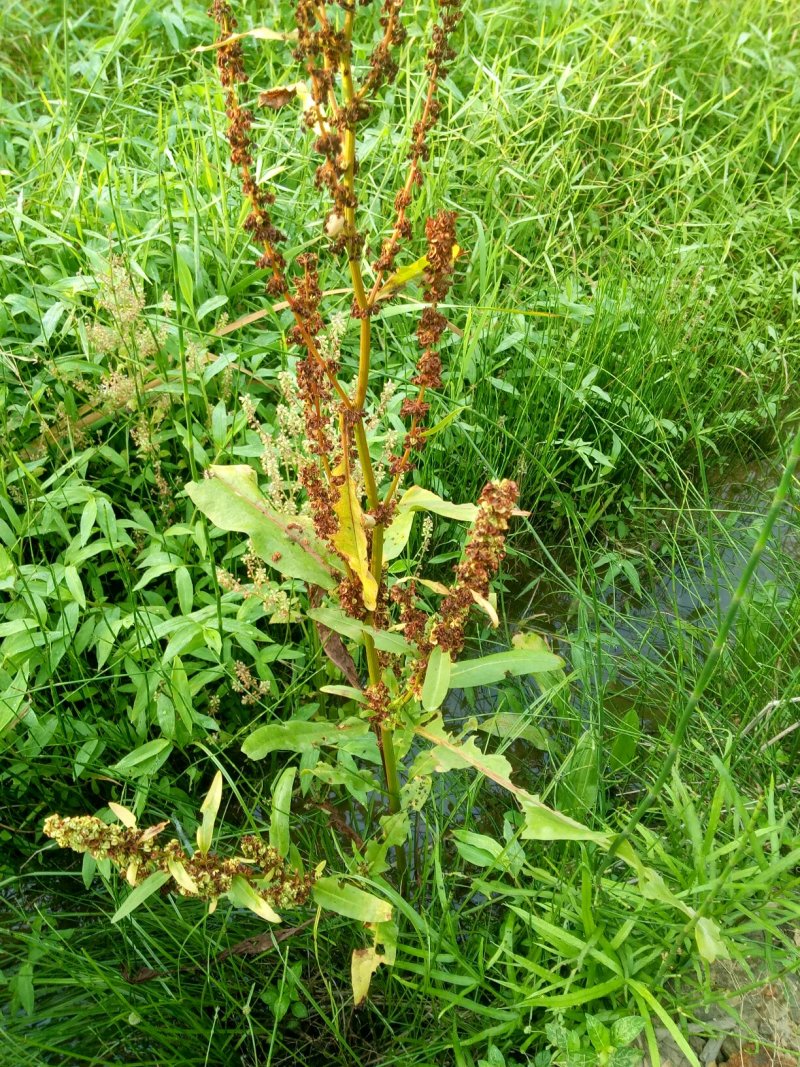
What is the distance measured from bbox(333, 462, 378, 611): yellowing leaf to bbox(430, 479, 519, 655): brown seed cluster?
13cm

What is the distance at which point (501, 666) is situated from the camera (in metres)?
1.64

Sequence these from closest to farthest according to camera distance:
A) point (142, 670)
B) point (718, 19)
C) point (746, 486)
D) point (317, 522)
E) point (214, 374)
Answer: point (317, 522) < point (142, 670) < point (214, 374) < point (746, 486) < point (718, 19)

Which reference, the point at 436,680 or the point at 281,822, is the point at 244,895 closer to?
the point at 281,822

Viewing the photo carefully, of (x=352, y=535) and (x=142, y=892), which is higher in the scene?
(x=352, y=535)

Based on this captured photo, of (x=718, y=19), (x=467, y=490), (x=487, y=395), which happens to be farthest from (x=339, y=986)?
(x=718, y=19)

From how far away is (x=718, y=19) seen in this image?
3.98 metres

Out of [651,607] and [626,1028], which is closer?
[626,1028]

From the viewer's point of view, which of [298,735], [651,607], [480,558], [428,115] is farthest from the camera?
[651,607]

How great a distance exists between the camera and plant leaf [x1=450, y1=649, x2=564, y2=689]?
1.62 meters

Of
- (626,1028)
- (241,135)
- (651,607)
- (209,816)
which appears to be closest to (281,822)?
(209,816)

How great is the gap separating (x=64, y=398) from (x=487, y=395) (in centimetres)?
116

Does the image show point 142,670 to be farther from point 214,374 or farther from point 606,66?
point 606,66

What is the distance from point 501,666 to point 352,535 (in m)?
0.38

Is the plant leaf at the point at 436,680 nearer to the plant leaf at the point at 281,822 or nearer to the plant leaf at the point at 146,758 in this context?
the plant leaf at the point at 281,822
